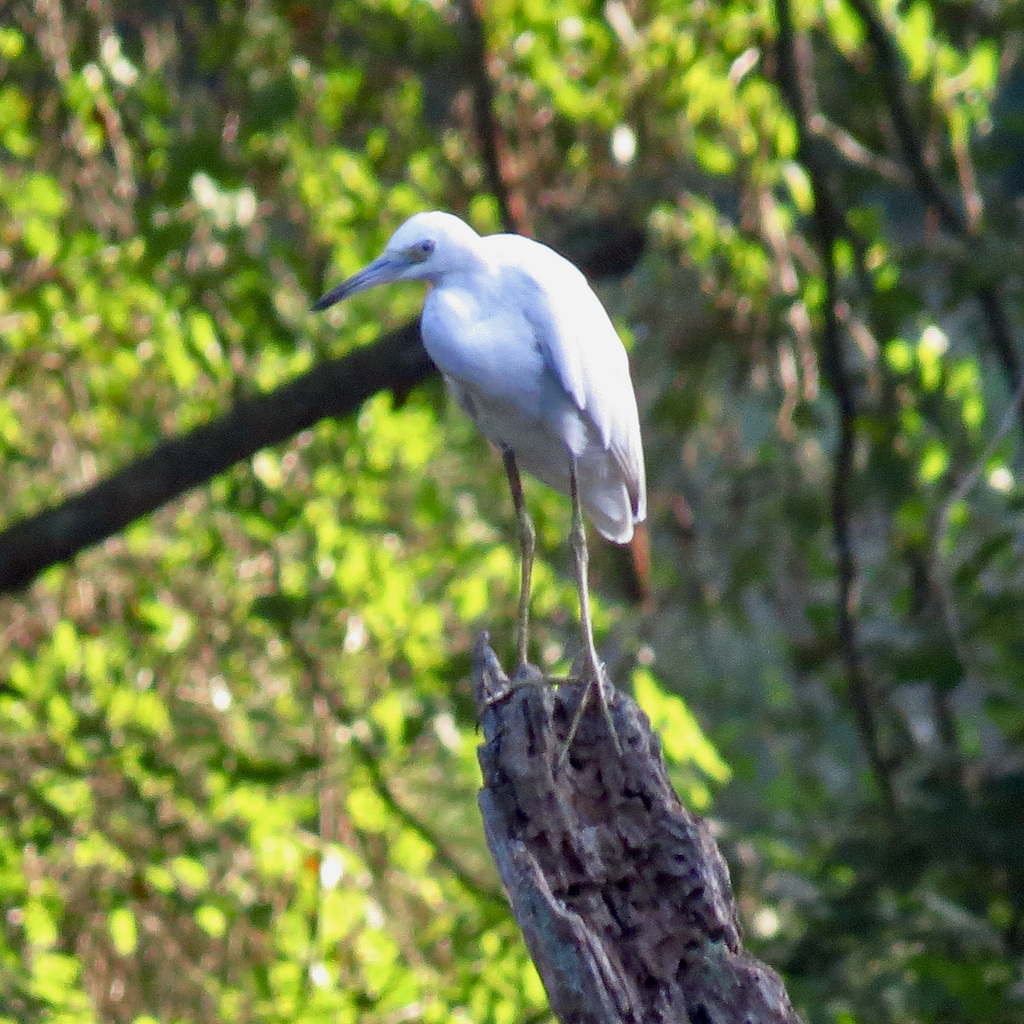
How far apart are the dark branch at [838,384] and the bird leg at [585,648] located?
1.67 metres

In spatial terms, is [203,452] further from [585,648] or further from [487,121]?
[585,648]

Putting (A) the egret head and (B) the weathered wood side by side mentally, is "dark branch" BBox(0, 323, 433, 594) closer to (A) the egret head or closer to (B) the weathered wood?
(A) the egret head

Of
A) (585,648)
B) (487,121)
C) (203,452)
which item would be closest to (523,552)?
(585,648)

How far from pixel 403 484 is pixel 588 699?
2582 mm

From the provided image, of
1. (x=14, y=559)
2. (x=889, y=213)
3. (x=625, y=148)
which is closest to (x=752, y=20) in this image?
(x=625, y=148)

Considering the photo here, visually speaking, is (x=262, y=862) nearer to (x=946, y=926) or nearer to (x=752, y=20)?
(x=946, y=926)

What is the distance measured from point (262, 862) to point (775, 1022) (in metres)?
2.35

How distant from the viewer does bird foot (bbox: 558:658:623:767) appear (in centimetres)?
213

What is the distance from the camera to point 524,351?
2.39 m

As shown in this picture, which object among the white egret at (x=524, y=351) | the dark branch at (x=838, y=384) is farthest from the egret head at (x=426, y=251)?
the dark branch at (x=838, y=384)

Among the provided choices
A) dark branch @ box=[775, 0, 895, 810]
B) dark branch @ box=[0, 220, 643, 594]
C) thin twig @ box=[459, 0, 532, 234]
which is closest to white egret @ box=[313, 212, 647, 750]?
dark branch @ box=[0, 220, 643, 594]

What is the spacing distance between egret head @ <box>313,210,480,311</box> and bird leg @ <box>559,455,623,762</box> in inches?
15.5

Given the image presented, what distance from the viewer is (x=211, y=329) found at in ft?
13.0

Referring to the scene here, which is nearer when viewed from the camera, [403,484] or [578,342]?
[578,342]
